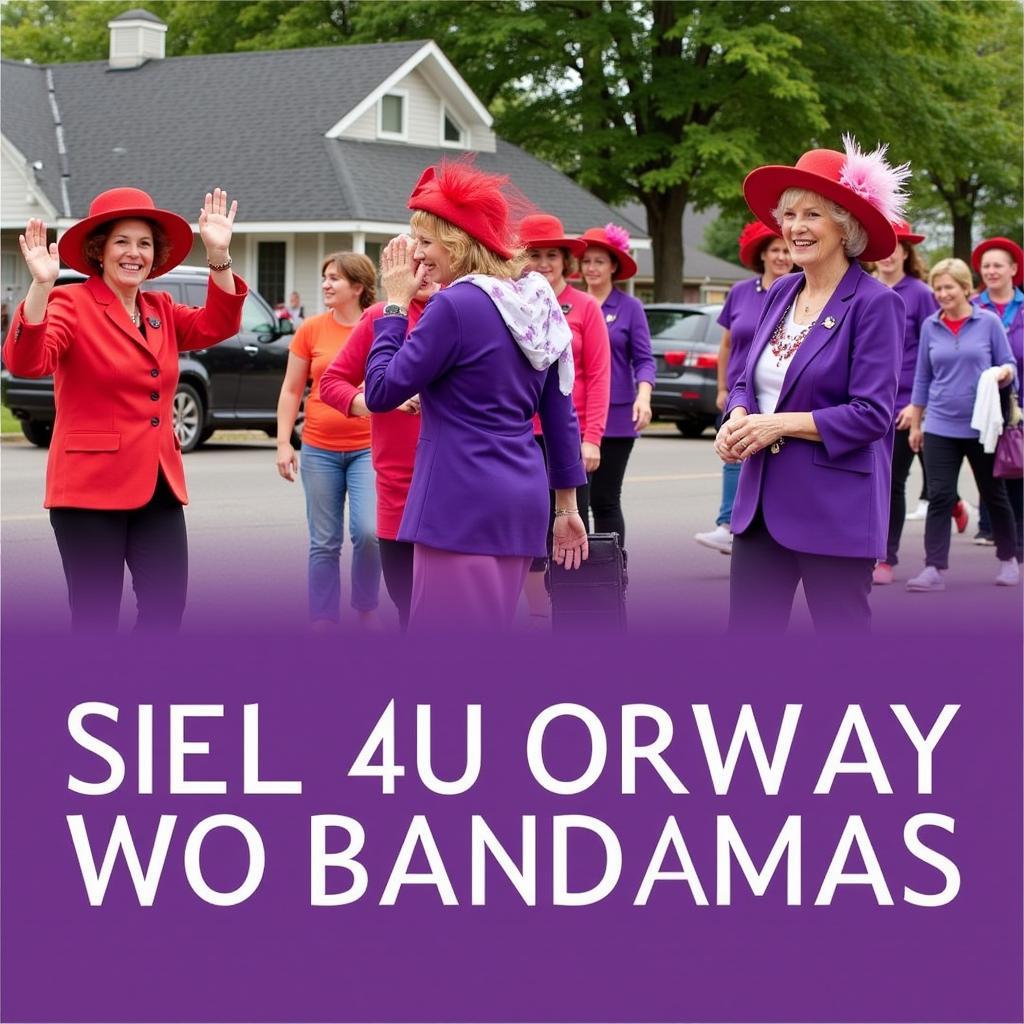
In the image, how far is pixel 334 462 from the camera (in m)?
8.12

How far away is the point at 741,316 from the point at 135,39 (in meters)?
35.3

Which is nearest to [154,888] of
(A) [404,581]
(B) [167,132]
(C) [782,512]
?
(C) [782,512]

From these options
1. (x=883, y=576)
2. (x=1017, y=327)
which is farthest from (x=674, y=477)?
(x=883, y=576)

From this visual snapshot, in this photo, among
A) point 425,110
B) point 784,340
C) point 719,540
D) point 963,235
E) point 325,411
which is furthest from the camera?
point 963,235

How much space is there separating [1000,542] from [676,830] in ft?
24.3

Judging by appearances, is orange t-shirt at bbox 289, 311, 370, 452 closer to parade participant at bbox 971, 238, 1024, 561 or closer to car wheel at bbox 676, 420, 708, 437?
parade participant at bbox 971, 238, 1024, 561

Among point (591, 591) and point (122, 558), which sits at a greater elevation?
point (122, 558)

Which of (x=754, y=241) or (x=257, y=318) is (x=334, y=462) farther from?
(x=257, y=318)

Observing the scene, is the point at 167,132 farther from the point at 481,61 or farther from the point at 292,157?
the point at 481,61

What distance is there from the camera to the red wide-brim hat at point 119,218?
5691mm

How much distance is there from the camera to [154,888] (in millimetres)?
3812

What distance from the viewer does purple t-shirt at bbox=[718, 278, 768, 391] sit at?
9.26 metres

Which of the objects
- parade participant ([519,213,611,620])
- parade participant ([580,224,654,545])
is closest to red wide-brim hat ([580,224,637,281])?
parade participant ([580,224,654,545])

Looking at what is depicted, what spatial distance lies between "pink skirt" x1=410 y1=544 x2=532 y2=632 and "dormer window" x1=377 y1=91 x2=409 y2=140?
34428 mm
